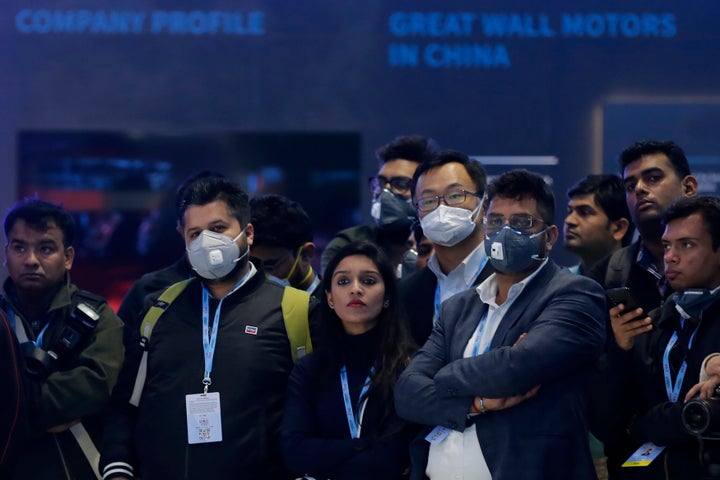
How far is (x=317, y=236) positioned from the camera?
708 centimetres

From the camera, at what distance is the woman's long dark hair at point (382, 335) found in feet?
11.8

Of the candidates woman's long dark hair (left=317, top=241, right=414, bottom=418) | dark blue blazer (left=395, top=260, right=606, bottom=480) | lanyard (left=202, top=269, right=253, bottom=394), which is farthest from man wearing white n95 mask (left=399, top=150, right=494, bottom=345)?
lanyard (left=202, top=269, right=253, bottom=394)

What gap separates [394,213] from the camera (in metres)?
4.96

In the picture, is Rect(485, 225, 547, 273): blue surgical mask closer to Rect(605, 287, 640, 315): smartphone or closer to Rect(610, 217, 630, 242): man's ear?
Rect(605, 287, 640, 315): smartphone

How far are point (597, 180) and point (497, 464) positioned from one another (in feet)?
8.72

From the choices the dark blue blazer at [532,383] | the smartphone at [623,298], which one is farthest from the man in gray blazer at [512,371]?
the smartphone at [623,298]

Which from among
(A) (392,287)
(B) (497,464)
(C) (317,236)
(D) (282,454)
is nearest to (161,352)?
(D) (282,454)

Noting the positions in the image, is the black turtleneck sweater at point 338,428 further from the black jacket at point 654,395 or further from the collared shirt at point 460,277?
the black jacket at point 654,395

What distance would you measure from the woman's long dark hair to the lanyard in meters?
0.39

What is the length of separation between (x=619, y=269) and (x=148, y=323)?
1862 millimetres

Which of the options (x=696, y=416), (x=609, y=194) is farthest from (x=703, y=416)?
(x=609, y=194)

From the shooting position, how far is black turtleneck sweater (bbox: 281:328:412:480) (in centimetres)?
346

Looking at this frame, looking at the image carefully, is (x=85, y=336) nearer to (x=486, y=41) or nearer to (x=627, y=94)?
(x=486, y=41)

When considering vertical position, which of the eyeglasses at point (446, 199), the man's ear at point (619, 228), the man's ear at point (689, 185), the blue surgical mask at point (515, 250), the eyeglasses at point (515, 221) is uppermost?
the man's ear at point (689, 185)
